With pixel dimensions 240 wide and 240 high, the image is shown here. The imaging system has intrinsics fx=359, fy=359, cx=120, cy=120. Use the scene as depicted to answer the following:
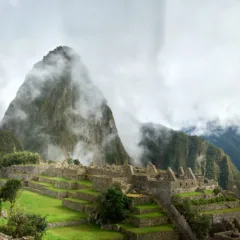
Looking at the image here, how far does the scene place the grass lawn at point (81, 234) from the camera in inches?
899

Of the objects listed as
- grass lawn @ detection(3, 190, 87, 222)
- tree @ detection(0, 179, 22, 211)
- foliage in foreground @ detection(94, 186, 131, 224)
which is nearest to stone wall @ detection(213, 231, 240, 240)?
foliage in foreground @ detection(94, 186, 131, 224)

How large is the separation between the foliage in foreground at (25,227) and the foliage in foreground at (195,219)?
10687mm

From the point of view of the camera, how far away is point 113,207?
2652cm

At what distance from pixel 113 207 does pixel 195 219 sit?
5945 millimetres

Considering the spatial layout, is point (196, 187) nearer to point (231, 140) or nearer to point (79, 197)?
point (79, 197)

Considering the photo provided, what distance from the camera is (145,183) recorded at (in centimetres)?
3077

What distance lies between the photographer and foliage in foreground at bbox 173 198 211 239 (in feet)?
81.7

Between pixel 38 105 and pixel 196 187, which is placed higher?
pixel 38 105

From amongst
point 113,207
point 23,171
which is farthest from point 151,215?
point 23,171

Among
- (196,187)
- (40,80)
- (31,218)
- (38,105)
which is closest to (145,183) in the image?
(196,187)

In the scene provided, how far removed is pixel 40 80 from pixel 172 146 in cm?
6769

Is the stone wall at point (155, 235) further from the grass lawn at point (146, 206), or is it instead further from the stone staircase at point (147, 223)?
the grass lawn at point (146, 206)

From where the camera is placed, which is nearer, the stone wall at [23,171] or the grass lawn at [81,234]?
the grass lawn at [81,234]

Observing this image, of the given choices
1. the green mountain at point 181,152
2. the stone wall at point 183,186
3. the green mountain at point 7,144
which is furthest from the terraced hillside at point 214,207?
the green mountain at point 181,152
